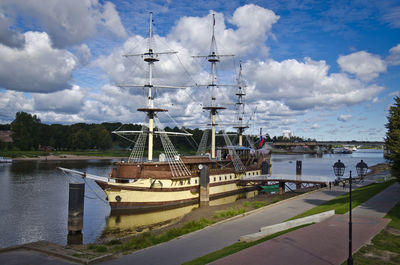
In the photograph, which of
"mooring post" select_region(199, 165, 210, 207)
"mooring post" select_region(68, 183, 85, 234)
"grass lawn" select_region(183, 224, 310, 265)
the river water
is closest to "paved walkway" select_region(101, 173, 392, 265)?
"grass lawn" select_region(183, 224, 310, 265)

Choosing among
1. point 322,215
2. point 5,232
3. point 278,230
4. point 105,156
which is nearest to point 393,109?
point 322,215

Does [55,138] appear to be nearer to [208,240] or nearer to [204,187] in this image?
[204,187]

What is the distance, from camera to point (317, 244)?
16.2m

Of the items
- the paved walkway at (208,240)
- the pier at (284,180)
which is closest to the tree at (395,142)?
the paved walkway at (208,240)

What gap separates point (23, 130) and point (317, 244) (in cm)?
13247

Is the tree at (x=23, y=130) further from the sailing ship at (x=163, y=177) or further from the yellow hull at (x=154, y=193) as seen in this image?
the yellow hull at (x=154, y=193)

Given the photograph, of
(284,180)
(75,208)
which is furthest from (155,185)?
(284,180)

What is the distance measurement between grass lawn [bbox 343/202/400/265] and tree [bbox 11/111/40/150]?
133289mm

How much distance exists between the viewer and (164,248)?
18.0 meters

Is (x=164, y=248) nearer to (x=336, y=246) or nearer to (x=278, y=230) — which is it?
(x=278, y=230)

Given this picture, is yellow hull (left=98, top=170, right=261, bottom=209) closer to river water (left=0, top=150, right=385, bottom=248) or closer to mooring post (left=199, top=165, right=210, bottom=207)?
mooring post (left=199, top=165, right=210, bottom=207)

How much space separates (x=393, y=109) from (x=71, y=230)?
3008 cm

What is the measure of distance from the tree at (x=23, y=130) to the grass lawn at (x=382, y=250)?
133 meters

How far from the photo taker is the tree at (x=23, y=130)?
125125 millimetres
